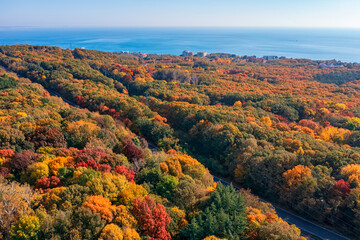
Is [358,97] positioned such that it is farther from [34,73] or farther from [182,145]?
[34,73]

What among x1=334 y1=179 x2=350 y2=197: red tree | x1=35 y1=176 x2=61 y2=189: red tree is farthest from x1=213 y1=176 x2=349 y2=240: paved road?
x1=35 y1=176 x2=61 y2=189: red tree

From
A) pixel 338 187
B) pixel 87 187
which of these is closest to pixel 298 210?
pixel 338 187

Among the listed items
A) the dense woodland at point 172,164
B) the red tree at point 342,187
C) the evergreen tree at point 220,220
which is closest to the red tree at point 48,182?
the dense woodland at point 172,164

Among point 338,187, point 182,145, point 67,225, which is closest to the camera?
point 67,225

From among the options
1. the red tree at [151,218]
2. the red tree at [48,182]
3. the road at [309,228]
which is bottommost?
the road at [309,228]

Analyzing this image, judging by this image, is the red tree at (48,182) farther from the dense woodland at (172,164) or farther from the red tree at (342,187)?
the red tree at (342,187)

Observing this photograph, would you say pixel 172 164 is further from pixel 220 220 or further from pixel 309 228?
pixel 309 228

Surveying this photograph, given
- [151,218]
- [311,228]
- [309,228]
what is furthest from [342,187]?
[151,218]
